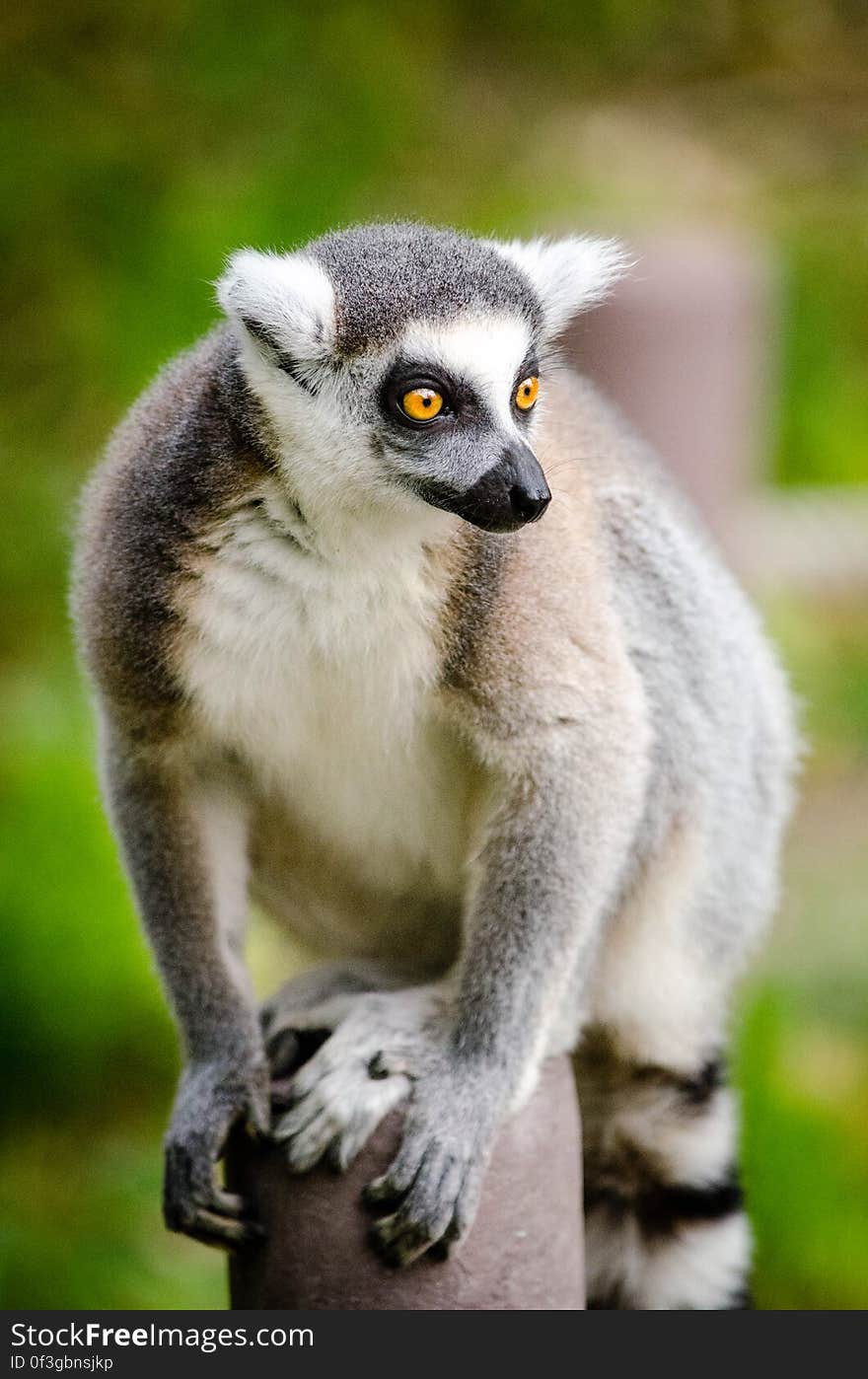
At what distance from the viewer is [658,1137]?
305 cm

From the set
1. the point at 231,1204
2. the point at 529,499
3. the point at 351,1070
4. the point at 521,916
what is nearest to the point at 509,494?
the point at 529,499

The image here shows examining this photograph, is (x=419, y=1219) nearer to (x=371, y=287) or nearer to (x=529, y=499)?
(x=529, y=499)

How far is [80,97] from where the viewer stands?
8.54m

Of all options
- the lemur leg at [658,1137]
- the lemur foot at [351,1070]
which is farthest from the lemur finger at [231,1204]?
the lemur leg at [658,1137]

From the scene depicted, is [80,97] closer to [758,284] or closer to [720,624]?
[758,284]

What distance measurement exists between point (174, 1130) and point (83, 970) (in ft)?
9.48

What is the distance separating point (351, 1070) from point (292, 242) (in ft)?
9.75

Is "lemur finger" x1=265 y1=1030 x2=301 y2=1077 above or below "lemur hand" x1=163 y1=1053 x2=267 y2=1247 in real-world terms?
above

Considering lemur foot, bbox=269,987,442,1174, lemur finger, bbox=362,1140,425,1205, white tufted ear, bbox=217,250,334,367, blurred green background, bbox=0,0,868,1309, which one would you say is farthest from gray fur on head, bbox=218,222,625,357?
blurred green background, bbox=0,0,868,1309

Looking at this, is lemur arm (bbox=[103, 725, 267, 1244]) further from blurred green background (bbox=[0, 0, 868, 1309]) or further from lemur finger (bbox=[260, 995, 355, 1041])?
blurred green background (bbox=[0, 0, 868, 1309])

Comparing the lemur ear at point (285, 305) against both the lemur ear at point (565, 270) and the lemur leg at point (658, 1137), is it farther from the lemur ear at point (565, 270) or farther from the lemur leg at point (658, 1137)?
the lemur leg at point (658, 1137)

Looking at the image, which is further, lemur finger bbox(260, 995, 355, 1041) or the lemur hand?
lemur finger bbox(260, 995, 355, 1041)

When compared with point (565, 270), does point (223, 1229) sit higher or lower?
lower

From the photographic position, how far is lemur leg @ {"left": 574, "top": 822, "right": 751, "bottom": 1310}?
3.01 metres
